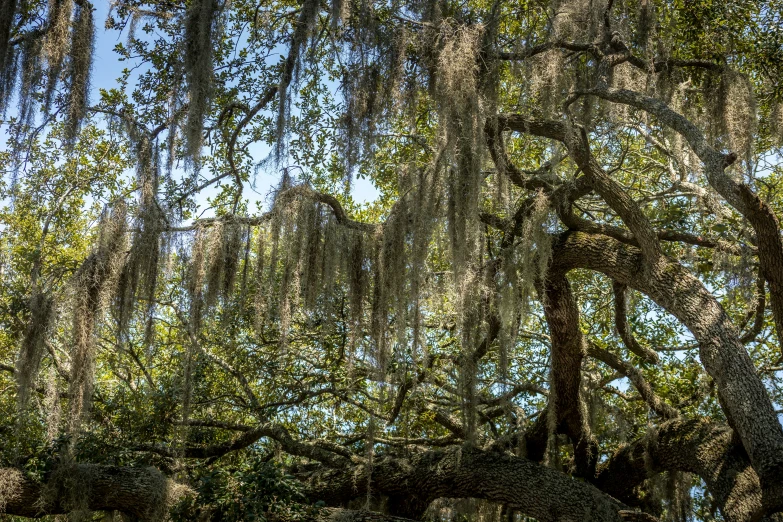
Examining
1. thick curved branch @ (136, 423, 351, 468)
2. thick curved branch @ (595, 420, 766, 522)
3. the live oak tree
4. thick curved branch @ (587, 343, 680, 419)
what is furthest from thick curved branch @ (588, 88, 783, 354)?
thick curved branch @ (136, 423, 351, 468)

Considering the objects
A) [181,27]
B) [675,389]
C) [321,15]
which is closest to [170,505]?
[181,27]

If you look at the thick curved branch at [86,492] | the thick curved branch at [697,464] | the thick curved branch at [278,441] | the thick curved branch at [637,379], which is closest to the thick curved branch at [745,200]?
the thick curved branch at [697,464]

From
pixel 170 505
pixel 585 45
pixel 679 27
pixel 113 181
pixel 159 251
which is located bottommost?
pixel 170 505

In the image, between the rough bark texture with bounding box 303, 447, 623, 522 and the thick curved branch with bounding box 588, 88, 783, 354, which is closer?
the thick curved branch with bounding box 588, 88, 783, 354

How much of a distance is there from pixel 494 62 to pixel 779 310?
219 centimetres

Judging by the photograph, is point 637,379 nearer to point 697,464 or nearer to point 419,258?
point 697,464

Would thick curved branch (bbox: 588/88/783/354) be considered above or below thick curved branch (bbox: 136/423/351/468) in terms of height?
above

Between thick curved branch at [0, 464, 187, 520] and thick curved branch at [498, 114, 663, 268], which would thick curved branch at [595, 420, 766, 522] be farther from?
thick curved branch at [0, 464, 187, 520]

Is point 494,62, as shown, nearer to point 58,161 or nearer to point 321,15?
point 321,15

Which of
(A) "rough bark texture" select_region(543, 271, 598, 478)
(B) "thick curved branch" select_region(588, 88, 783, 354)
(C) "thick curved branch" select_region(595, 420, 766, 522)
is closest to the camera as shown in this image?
(B) "thick curved branch" select_region(588, 88, 783, 354)

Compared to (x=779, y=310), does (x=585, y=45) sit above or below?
above

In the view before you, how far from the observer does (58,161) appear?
6.79 metres

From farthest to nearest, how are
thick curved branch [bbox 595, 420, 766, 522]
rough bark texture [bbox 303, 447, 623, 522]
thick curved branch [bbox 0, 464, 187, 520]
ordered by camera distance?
thick curved branch [bbox 0, 464, 187, 520] → rough bark texture [bbox 303, 447, 623, 522] → thick curved branch [bbox 595, 420, 766, 522]

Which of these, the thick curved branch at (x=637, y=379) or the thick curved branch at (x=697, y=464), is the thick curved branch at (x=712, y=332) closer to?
the thick curved branch at (x=697, y=464)
